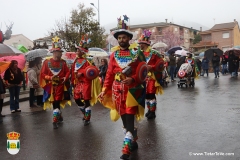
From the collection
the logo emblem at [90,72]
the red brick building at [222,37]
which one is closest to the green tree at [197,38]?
the red brick building at [222,37]

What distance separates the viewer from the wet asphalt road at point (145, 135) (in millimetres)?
4887

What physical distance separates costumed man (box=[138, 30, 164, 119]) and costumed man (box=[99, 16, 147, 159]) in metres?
2.30

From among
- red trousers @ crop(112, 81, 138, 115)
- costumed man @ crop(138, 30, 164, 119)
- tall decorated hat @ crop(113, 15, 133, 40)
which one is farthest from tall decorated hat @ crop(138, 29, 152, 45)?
red trousers @ crop(112, 81, 138, 115)

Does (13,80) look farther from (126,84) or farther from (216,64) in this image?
(216,64)

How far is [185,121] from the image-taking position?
6.98 metres

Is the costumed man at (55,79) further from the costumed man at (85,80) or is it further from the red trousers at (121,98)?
the red trousers at (121,98)

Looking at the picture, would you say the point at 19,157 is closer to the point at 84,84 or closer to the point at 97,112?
the point at 84,84

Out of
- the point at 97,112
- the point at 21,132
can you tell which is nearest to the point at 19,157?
the point at 21,132

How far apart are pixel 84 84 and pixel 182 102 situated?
399cm

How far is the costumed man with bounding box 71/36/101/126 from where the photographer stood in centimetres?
727

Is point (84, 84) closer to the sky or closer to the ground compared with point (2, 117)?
closer to the sky

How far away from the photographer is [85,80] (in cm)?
734

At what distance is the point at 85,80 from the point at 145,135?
87.0 inches

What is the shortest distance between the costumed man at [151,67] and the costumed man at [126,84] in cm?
230
